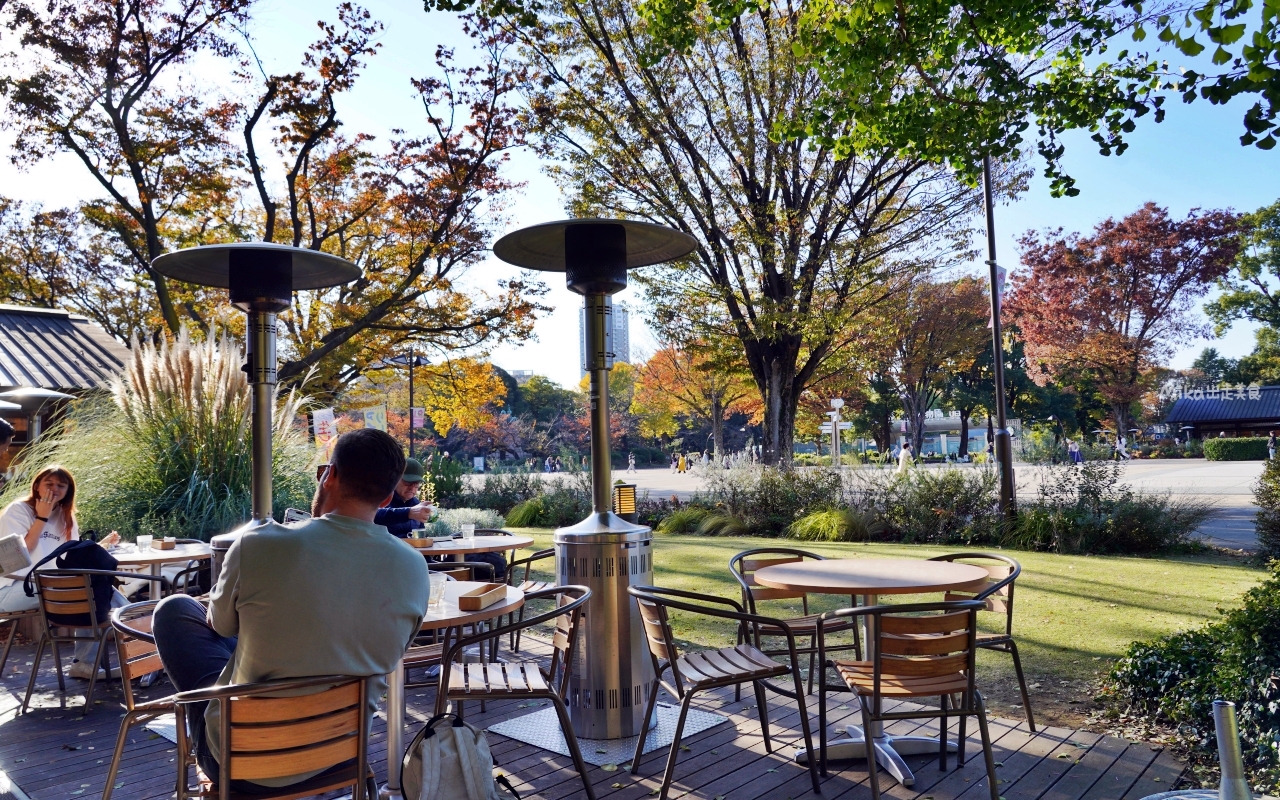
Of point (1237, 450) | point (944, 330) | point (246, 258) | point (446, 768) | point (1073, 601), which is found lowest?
point (1073, 601)

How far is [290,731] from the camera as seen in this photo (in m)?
2.24

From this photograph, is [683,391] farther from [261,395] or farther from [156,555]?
[261,395]

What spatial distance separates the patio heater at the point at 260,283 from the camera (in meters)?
4.14

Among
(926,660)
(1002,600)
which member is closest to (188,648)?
(926,660)

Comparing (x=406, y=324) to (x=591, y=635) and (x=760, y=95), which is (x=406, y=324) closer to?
(x=760, y=95)

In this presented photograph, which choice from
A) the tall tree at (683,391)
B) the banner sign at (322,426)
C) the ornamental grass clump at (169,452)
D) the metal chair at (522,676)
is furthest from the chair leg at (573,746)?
the tall tree at (683,391)

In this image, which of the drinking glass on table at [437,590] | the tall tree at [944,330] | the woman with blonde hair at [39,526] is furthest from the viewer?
the tall tree at [944,330]

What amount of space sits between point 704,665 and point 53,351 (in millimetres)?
14819

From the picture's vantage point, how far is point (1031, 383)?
42.8m

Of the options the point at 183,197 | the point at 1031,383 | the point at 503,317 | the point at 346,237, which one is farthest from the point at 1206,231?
the point at 183,197

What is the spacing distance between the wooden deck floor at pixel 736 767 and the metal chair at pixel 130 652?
50 centimetres

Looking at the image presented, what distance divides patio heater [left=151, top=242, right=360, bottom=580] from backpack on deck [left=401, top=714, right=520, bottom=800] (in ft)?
6.22

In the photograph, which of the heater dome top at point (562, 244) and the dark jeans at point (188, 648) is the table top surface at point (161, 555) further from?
the heater dome top at point (562, 244)

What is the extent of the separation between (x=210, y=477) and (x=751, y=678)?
213 inches
